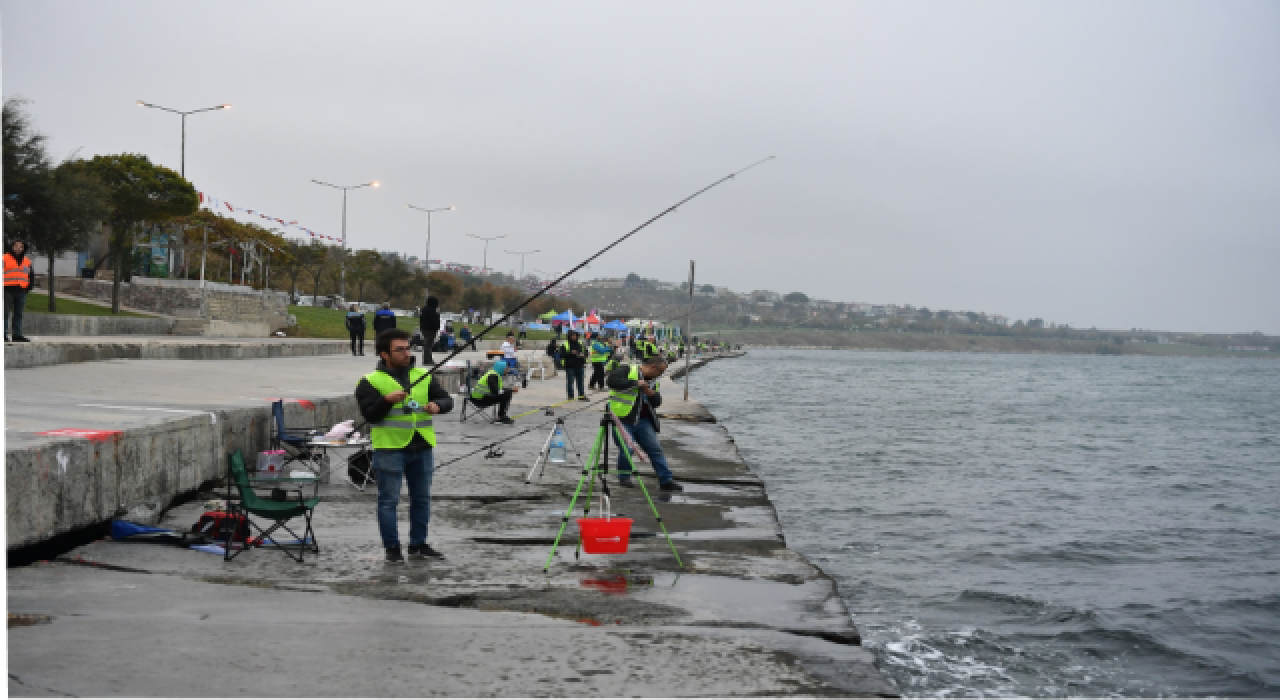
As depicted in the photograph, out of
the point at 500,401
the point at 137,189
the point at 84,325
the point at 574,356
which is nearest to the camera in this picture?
the point at 500,401

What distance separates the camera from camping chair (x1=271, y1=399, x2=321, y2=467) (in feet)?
32.8

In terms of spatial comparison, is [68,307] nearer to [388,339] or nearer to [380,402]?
[388,339]

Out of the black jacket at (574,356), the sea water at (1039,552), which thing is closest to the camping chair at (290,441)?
the sea water at (1039,552)

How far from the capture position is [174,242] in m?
46.7

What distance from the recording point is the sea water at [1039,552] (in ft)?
25.2

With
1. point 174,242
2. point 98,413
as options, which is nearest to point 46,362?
point 98,413

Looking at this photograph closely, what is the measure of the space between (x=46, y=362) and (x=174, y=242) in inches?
1338

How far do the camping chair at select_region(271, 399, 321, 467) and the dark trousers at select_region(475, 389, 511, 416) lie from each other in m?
6.03

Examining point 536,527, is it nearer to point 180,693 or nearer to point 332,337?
point 180,693

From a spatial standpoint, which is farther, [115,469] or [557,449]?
[557,449]

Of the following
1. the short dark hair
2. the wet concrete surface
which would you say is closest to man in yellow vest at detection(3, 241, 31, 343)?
the wet concrete surface

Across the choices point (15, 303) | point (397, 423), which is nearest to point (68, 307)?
point (15, 303)

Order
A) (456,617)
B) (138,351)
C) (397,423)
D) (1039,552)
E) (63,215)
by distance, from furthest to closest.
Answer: (63,215) < (138,351) < (1039,552) < (397,423) < (456,617)

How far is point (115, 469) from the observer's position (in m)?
7.32
